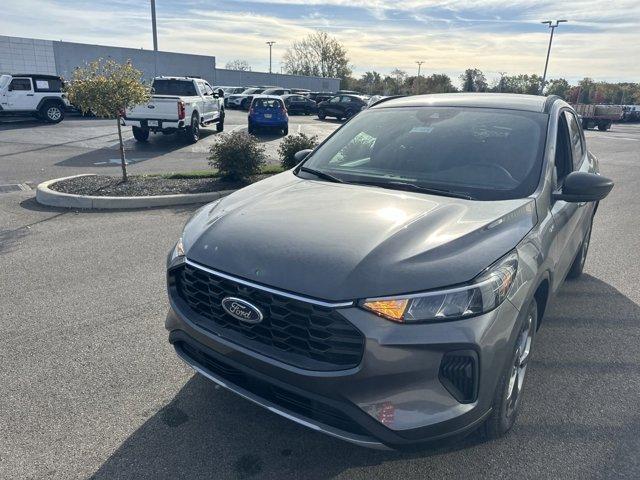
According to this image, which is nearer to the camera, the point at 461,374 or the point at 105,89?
the point at 461,374

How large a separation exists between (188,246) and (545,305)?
227 centimetres

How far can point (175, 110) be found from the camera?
1472cm

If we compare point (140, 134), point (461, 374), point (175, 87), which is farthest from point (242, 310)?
point (140, 134)

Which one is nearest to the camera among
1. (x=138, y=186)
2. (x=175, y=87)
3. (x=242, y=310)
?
(x=242, y=310)

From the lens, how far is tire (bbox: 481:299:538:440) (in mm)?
2424

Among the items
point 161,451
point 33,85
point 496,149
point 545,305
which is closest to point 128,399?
point 161,451

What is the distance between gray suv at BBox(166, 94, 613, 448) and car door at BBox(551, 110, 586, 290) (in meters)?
0.05

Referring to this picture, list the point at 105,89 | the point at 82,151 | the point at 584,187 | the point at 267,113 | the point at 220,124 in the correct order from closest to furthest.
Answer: the point at 584,187 < the point at 105,89 < the point at 82,151 < the point at 267,113 < the point at 220,124

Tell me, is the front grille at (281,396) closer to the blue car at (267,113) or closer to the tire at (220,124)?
the blue car at (267,113)

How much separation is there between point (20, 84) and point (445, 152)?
71.7 feet

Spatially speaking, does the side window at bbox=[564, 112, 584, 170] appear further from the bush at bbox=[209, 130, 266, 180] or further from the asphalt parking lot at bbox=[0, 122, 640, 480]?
the bush at bbox=[209, 130, 266, 180]

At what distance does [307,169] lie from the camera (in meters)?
3.77

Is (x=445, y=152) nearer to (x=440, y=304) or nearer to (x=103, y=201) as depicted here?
(x=440, y=304)

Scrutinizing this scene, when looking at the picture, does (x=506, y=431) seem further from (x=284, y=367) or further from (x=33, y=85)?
(x=33, y=85)
